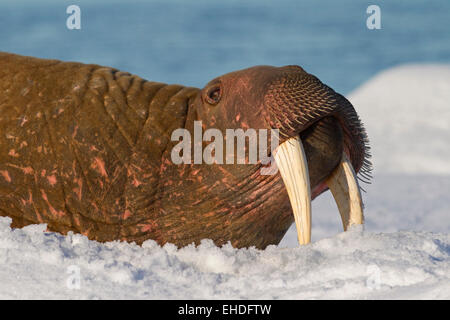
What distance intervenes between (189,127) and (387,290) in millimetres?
2767

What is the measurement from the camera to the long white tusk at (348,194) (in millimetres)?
7008

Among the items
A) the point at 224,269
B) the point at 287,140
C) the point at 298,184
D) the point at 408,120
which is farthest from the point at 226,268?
the point at 408,120

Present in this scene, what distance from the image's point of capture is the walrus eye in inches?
280

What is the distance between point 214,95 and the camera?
23.6ft

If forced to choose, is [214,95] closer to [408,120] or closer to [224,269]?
[224,269]

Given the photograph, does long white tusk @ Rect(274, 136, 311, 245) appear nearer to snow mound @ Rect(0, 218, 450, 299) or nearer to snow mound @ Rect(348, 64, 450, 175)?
snow mound @ Rect(0, 218, 450, 299)

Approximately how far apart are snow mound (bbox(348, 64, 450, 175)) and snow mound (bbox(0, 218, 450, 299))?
451 inches

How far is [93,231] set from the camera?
23.3ft

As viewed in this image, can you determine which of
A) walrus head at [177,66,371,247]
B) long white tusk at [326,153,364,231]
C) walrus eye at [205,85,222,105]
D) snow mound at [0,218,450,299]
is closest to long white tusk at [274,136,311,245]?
walrus head at [177,66,371,247]

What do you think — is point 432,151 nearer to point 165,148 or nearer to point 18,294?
point 165,148

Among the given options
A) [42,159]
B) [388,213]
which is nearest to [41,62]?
[42,159]

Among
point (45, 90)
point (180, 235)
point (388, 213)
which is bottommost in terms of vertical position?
point (388, 213)

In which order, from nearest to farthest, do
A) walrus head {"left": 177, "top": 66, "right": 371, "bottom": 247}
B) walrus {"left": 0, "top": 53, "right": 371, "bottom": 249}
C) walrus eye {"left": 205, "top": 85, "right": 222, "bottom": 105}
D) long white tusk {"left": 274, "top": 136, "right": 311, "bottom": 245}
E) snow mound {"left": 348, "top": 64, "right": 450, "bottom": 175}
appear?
long white tusk {"left": 274, "top": 136, "right": 311, "bottom": 245} < walrus head {"left": 177, "top": 66, "right": 371, "bottom": 247} < walrus {"left": 0, "top": 53, "right": 371, "bottom": 249} < walrus eye {"left": 205, "top": 85, "right": 222, "bottom": 105} < snow mound {"left": 348, "top": 64, "right": 450, "bottom": 175}

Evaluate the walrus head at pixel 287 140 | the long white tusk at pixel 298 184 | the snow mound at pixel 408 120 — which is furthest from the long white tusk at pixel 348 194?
the snow mound at pixel 408 120
